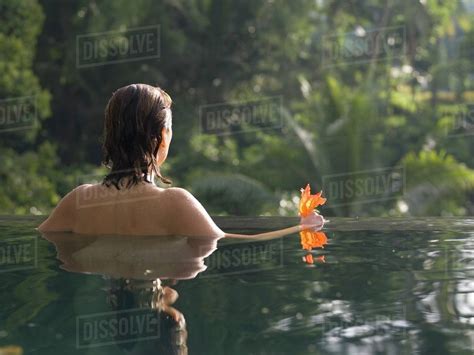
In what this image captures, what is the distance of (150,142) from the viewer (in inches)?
127

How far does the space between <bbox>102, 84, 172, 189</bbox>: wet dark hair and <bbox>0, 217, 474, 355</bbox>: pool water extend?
10.2 inches

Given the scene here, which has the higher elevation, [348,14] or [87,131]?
[348,14]

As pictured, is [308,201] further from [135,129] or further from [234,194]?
[234,194]

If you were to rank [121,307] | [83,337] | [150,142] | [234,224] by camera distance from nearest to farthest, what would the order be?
[83,337], [121,307], [150,142], [234,224]

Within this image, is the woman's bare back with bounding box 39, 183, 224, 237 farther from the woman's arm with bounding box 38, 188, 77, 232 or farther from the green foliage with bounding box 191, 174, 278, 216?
the green foliage with bounding box 191, 174, 278, 216

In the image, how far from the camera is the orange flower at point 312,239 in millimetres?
3371

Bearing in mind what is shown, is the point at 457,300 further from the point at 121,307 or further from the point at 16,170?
the point at 16,170

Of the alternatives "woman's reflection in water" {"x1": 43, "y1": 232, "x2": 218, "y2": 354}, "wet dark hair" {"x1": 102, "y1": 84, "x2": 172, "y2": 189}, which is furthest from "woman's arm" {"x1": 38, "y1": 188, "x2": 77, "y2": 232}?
"wet dark hair" {"x1": 102, "y1": 84, "x2": 172, "y2": 189}

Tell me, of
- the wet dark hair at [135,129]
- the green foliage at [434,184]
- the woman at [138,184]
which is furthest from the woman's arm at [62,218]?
the green foliage at [434,184]

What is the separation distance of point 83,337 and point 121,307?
0.92ft

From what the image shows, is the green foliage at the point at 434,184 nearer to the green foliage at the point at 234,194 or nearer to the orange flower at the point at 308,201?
the green foliage at the point at 234,194

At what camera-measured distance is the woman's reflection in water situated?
6.22 ft

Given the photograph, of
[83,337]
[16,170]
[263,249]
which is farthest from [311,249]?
[16,170]

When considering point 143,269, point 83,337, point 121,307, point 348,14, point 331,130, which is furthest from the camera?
point 348,14
